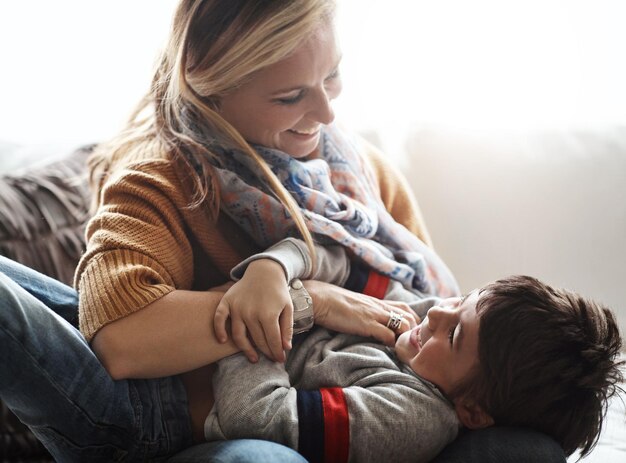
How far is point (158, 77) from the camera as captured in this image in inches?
51.1

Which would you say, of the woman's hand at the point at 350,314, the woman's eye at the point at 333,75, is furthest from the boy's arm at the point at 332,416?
the woman's eye at the point at 333,75

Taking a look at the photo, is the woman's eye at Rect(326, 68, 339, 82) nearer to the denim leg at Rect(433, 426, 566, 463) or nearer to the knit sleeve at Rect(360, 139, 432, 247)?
the knit sleeve at Rect(360, 139, 432, 247)

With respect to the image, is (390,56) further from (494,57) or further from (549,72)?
(549,72)

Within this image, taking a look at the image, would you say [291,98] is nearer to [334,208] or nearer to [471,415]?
[334,208]

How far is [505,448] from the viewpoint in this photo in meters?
1.00

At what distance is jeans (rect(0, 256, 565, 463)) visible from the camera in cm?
92

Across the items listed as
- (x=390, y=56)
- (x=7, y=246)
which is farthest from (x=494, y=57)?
(x=7, y=246)

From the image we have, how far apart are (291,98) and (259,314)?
1.19 ft

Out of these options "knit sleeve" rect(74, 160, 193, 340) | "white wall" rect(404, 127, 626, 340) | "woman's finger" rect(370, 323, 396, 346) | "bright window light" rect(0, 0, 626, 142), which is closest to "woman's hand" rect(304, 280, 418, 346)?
"woman's finger" rect(370, 323, 396, 346)

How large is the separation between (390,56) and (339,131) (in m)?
0.67

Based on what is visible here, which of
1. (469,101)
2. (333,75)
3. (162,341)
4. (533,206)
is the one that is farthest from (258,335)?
(469,101)

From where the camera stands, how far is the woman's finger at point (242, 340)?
1.06 metres

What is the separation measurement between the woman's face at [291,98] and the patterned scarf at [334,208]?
4cm

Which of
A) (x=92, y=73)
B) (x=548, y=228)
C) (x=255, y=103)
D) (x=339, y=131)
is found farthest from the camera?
(x=92, y=73)
